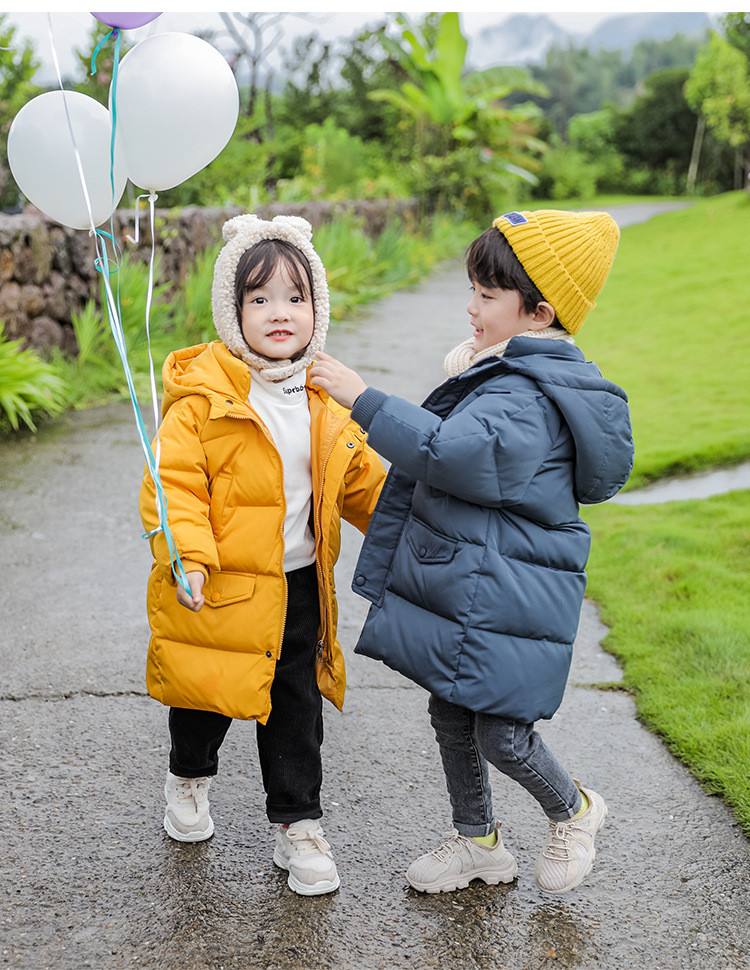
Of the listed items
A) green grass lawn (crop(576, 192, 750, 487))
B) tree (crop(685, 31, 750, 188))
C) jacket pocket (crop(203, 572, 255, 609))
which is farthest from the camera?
tree (crop(685, 31, 750, 188))

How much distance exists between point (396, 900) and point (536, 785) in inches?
16.7

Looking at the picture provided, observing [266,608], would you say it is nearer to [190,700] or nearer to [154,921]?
[190,700]

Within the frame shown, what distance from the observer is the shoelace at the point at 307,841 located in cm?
213

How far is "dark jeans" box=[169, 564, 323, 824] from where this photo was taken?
2117mm

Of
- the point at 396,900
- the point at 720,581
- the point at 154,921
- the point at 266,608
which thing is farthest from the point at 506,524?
the point at 720,581

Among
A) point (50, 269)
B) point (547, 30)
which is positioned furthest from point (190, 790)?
point (547, 30)

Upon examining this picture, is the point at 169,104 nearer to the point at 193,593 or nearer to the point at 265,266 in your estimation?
the point at 265,266

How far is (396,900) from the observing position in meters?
2.12

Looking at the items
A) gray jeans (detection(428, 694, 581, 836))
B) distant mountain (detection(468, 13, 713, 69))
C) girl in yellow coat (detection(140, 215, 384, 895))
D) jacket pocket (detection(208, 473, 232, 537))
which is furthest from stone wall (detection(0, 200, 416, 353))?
distant mountain (detection(468, 13, 713, 69))

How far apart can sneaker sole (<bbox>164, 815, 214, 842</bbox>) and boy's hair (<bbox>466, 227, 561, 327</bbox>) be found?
1444mm

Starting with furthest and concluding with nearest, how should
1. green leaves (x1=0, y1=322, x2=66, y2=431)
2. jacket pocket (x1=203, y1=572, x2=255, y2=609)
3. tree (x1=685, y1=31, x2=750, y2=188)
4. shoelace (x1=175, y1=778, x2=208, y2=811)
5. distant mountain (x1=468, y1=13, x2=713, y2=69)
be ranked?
distant mountain (x1=468, y1=13, x2=713, y2=69)
tree (x1=685, y1=31, x2=750, y2=188)
green leaves (x1=0, y1=322, x2=66, y2=431)
shoelace (x1=175, y1=778, x2=208, y2=811)
jacket pocket (x1=203, y1=572, x2=255, y2=609)

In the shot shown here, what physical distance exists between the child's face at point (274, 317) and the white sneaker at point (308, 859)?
1.08 metres

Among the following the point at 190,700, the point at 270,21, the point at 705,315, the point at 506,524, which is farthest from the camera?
the point at 270,21

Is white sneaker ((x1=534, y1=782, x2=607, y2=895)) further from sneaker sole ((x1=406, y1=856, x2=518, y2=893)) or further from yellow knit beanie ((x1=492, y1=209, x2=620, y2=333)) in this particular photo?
yellow knit beanie ((x1=492, y1=209, x2=620, y2=333))
